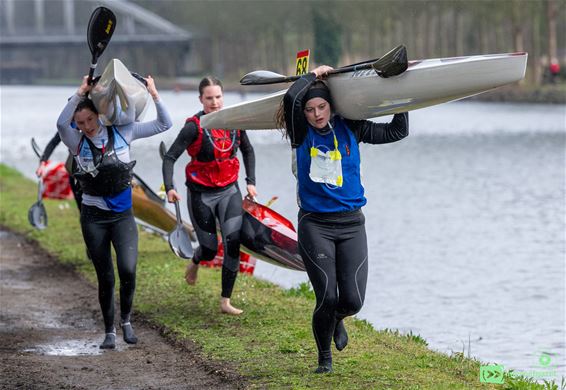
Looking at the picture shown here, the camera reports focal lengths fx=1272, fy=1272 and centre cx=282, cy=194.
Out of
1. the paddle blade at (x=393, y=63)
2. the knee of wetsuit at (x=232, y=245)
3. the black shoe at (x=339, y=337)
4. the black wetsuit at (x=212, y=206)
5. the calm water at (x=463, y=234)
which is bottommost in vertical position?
the calm water at (x=463, y=234)

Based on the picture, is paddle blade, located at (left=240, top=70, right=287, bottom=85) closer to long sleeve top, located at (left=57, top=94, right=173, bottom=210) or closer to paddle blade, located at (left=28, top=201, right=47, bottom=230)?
long sleeve top, located at (left=57, top=94, right=173, bottom=210)

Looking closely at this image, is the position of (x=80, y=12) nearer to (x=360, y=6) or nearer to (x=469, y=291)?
(x=360, y=6)

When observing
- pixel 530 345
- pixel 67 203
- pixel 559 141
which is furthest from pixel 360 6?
pixel 530 345

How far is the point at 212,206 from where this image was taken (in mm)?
10188

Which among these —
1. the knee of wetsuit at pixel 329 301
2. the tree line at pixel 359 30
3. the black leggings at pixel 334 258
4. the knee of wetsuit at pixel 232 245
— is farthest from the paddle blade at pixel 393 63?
the tree line at pixel 359 30

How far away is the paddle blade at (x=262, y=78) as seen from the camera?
822 cm

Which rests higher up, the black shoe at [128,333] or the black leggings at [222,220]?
the black leggings at [222,220]

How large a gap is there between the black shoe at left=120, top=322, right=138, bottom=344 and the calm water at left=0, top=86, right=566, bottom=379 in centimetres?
273

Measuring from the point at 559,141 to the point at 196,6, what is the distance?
325 ft

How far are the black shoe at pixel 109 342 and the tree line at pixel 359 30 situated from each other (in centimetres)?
7256

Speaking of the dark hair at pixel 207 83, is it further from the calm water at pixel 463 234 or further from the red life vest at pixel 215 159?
the calm water at pixel 463 234

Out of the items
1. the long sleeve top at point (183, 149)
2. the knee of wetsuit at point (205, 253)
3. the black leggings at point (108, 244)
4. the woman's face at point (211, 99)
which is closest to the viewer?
the black leggings at point (108, 244)

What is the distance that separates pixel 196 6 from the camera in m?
140

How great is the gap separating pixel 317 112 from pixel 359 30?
333 feet
